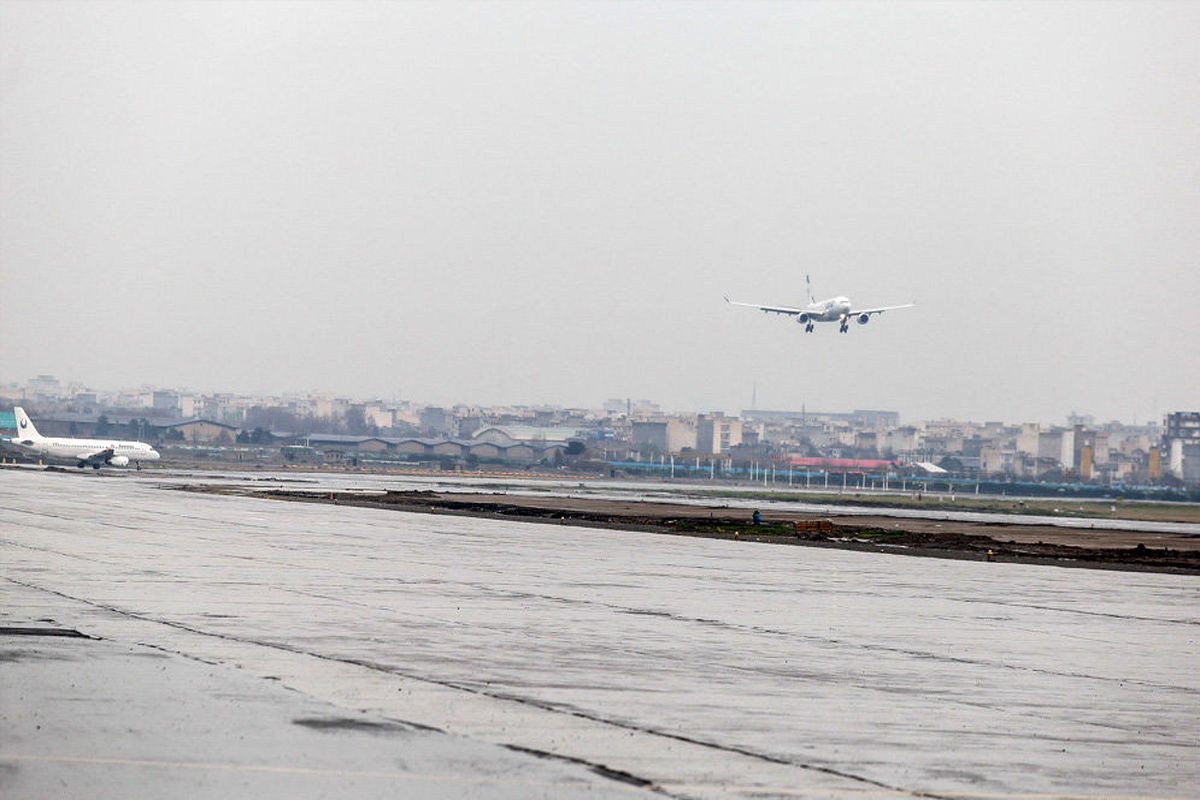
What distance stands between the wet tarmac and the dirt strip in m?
14.9

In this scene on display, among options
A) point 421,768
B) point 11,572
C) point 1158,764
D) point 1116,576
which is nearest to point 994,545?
point 1116,576

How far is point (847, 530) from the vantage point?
67.2 meters

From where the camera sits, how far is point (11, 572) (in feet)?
104

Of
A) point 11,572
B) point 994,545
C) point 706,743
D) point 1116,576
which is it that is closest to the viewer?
point 706,743

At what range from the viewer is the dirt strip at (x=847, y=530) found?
5522 centimetres

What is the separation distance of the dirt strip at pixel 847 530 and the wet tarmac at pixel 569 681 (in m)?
14.9

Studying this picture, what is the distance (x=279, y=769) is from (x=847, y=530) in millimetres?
56018

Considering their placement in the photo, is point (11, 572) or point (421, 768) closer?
point (421, 768)

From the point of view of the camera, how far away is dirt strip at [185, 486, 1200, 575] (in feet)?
181

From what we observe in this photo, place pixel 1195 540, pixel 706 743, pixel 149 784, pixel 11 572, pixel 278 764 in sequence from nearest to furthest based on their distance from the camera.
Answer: pixel 149 784, pixel 278 764, pixel 706 743, pixel 11 572, pixel 1195 540

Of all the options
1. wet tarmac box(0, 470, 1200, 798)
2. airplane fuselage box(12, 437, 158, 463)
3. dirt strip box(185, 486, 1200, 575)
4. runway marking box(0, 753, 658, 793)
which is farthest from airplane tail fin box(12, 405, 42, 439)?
runway marking box(0, 753, 658, 793)

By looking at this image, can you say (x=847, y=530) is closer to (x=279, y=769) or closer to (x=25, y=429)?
(x=279, y=769)

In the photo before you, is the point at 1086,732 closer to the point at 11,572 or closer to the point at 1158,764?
the point at 1158,764

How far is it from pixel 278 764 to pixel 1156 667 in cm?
1627
